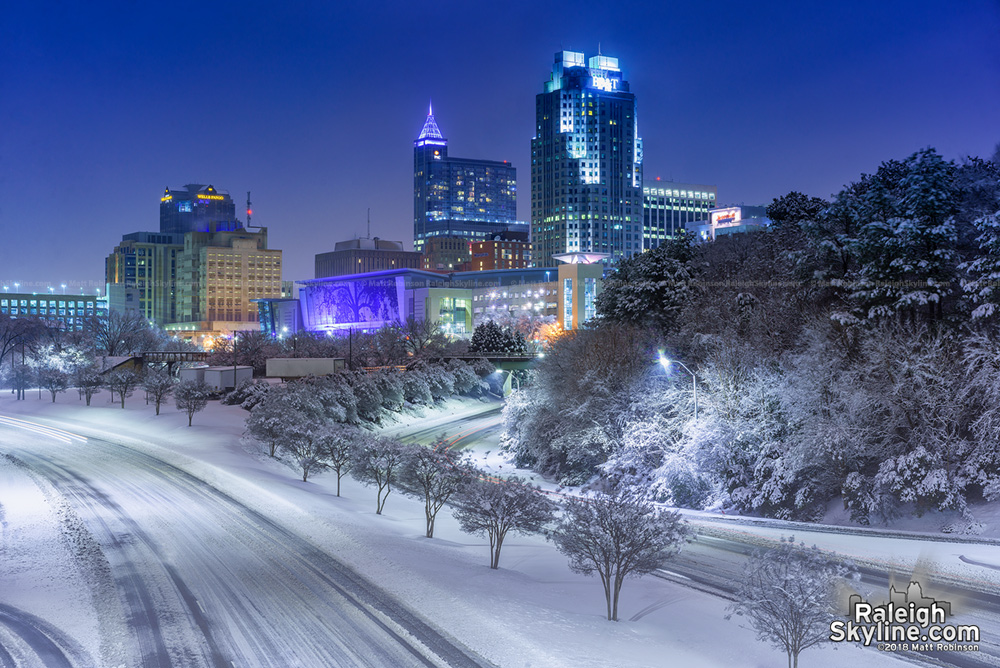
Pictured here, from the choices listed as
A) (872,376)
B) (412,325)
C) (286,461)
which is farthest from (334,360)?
(872,376)

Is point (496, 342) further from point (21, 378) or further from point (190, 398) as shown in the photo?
point (21, 378)

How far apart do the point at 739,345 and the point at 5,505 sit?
33.2 metres

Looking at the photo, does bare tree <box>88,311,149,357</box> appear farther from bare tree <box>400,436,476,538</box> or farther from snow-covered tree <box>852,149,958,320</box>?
snow-covered tree <box>852,149,958,320</box>

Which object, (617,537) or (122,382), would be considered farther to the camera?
(122,382)

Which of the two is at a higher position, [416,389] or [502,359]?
[502,359]

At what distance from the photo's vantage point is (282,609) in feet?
56.1

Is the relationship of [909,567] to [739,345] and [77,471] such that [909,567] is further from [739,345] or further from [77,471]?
[77,471]

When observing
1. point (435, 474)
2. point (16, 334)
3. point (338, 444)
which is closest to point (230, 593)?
point (435, 474)

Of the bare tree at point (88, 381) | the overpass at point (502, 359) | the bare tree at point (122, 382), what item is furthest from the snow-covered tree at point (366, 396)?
the bare tree at point (88, 381)

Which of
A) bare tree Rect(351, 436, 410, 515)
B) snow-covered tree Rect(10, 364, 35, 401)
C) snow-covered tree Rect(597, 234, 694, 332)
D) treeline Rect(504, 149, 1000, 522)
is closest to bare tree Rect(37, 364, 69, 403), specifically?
snow-covered tree Rect(10, 364, 35, 401)

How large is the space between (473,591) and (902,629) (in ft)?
32.4

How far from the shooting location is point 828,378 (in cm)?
3288

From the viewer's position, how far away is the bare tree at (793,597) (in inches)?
507

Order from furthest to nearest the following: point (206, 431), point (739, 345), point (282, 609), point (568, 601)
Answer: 1. point (206, 431)
2. point (739, 345)
3. point (568, 601)
4. point (282, 609)
